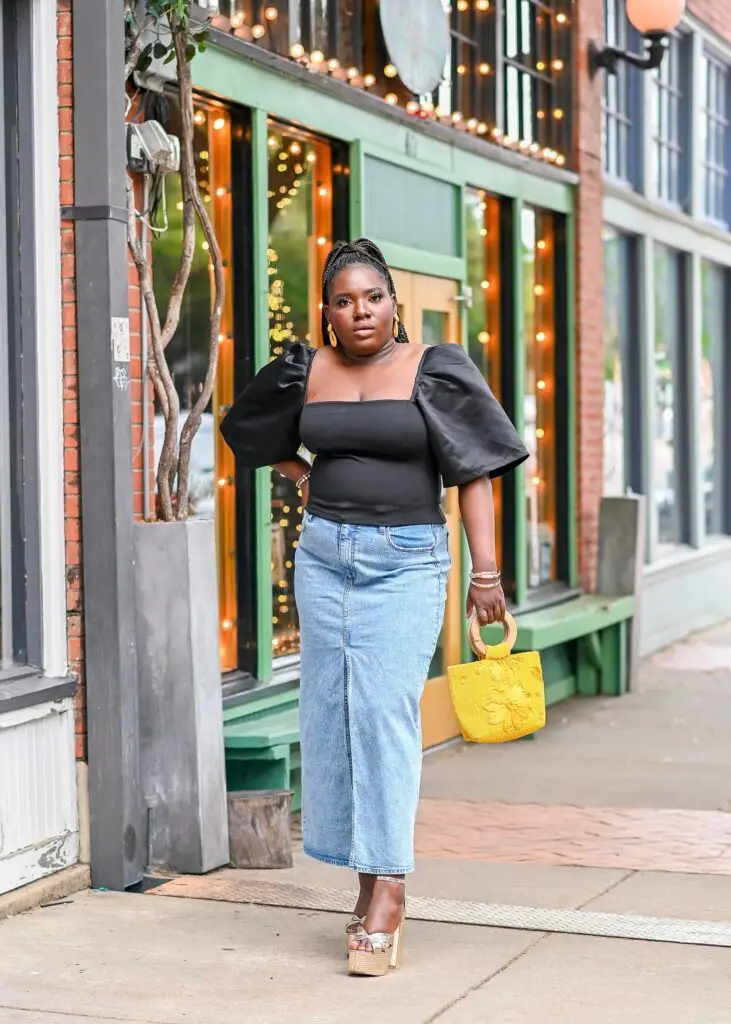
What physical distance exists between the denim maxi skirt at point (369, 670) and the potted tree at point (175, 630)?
109 centimetres

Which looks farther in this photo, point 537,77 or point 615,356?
point 615,356

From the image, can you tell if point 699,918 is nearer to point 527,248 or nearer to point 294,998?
point 294,998

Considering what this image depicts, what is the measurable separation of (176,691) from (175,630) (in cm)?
20

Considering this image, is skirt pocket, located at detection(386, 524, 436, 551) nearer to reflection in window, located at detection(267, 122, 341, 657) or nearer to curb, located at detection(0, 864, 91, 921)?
curb, located at detection(0, 864, 91, 921)

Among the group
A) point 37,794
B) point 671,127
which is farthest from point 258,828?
point 671,127

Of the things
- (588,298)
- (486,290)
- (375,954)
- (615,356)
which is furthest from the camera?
(615,356)

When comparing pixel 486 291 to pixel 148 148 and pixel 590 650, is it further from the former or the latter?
pixel 148 148

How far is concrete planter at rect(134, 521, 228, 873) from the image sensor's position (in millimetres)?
5973

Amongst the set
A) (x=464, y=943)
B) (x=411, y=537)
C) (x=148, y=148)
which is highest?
(x=148, y=148)

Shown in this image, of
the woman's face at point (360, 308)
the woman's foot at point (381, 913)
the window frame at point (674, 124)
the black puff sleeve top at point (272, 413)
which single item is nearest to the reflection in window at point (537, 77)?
the window frame at point (674, 124)

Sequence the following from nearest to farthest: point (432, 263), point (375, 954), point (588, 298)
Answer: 1. point (375, 954)
2. point (432, 263)
3. point (588, 298)

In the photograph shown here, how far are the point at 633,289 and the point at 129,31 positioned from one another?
23.9 ft

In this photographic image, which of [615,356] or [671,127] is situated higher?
[671,127]

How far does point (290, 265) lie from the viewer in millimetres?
7867
